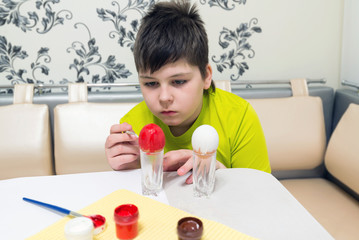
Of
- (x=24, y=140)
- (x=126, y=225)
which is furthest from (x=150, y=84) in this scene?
(x=24, y=140)

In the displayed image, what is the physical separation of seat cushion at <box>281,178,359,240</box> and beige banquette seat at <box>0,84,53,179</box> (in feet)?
3.71

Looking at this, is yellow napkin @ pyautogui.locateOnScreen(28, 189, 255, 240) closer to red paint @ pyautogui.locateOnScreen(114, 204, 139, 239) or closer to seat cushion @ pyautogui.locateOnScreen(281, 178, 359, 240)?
red paint @ pyautogui.locateOnScreen(114, 204, 139, 239)

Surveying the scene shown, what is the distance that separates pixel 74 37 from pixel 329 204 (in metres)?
1.38

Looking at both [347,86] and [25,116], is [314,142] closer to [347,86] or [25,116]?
[347,86]

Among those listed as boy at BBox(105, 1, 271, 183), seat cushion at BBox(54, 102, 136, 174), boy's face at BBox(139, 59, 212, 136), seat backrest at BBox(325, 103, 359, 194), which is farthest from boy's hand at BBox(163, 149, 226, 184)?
seat backrest at BBox(325, 103, 359, 194)

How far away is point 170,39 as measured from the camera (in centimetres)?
77

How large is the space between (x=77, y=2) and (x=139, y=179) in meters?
1.08

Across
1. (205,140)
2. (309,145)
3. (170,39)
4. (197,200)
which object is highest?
(170,39)

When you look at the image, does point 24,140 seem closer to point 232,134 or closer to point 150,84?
point 150,84

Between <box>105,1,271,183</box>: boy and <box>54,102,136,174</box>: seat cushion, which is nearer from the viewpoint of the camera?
<box>105,1,271,183</box>: boy

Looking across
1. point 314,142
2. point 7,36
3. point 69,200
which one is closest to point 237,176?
point 69,200

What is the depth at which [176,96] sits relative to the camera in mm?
738

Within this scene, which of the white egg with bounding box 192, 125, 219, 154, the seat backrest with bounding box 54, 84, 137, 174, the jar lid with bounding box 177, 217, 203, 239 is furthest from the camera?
the seat backrest with bounding box 54, 84, 137, 174

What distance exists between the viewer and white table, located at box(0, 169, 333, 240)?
20.2 inches
